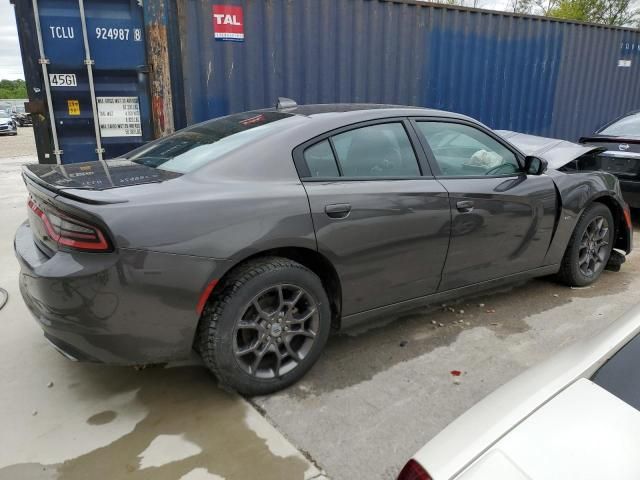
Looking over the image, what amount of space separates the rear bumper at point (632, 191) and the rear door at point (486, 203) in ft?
9.44

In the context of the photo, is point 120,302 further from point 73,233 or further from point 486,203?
point 486,203

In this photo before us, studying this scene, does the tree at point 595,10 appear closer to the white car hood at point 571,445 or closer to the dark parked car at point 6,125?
the white car hood at point 571,445

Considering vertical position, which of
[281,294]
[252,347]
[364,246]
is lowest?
[252,347]

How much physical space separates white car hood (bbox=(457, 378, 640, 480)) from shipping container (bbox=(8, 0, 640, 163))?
4.87 metres

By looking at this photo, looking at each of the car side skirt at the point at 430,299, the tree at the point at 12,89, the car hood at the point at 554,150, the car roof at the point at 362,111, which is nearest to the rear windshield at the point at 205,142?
the car roof at the point at 362,111

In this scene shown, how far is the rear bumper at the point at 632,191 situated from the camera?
19.4 ft

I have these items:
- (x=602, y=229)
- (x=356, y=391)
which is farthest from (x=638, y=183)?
(x=356, y=391)

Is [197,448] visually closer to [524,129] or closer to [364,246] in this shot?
[364,246]

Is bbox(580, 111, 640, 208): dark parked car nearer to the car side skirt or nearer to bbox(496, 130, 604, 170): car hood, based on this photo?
bbox(496, 130, 604, 170): car hood

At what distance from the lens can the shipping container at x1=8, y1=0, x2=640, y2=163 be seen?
16.2 feet

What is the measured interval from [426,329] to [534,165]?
4.63 feet

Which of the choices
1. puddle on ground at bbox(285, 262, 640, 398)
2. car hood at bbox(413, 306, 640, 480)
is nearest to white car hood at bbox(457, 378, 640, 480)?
car hood at bbox(413, 306, 640, 480)

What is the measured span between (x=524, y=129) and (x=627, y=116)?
166cm

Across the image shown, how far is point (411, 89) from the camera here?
268 inches
